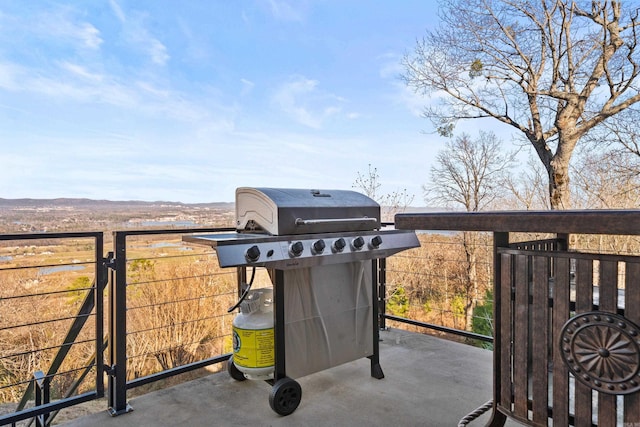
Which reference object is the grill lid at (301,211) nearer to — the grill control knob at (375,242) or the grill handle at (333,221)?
the grill handle at (333,221)

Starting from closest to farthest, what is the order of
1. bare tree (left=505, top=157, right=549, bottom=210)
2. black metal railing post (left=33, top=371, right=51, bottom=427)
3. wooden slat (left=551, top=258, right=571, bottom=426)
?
wooden slat (left=551, top=258, right=571, bottom=426)
black metal railing post (left=33, top=371, right=51, bottom=427)
bare tree (left=505, top=157, right=549, bottom=210)

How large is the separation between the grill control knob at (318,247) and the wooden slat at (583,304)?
3.78 feet

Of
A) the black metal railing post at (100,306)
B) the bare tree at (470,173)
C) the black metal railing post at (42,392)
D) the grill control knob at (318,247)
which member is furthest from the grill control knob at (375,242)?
the bare tree at (470,173)

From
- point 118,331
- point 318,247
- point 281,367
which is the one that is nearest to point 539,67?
point 318,247

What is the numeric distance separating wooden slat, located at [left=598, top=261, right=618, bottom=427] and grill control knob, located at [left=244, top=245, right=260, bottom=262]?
1.32m

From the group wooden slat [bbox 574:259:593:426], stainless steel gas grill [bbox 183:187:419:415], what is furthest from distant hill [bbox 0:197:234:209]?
wooden slat [bbox 574:259:593:426]

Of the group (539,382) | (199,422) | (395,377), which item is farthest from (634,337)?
(199,422)

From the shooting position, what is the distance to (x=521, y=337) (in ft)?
Answer: 4.61

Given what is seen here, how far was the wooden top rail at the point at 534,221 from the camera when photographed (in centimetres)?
105

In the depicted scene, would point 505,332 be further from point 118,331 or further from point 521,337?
point 118,331

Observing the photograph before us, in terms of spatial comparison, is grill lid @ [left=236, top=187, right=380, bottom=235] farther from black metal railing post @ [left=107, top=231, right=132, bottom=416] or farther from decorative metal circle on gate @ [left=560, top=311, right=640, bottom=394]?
decorative metal circle on gate @ [left=560, top=311, right=640, bottom=394]

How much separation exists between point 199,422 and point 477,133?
31.0 feet

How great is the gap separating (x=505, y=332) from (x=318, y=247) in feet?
3.13

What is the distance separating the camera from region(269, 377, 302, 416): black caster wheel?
6.75 feet
